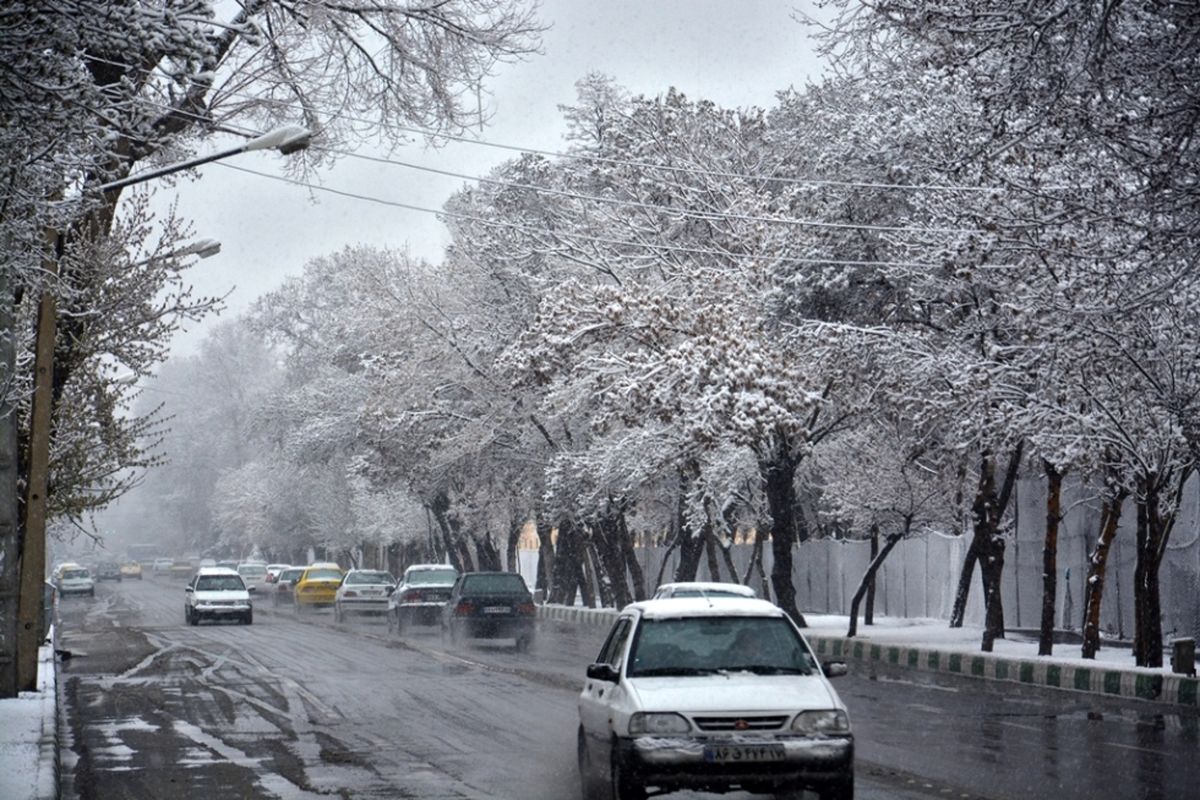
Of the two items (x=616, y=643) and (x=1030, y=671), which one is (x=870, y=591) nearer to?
(x=1030, y=671)

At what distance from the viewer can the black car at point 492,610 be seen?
35062 millimetres

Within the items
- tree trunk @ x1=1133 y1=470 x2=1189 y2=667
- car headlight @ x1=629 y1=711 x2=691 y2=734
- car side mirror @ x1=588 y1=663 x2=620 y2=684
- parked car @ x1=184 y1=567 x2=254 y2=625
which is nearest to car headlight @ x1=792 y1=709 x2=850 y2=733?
car headlight @ x1=629 y1=711 x2=691 y2=734

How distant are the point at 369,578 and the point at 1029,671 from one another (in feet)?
94.9

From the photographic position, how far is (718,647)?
11539mm

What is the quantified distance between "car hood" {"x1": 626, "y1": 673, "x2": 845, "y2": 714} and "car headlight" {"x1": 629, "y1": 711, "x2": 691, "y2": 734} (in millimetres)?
49

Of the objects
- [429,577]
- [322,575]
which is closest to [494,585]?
[429,577]

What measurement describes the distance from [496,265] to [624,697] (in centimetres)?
3782

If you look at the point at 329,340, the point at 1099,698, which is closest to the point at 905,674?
the point at 1099,698

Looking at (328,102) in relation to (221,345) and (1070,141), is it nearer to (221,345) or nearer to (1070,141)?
(1070,141)

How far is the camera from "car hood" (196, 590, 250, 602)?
152ft

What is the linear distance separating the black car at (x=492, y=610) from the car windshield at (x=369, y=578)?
46.6ft

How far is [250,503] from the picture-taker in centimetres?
9756

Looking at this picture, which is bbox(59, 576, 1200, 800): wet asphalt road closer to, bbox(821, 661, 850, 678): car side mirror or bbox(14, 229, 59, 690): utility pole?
bbox(821, 661, 850, 678): car side mirror

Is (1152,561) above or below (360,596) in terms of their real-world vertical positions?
above
